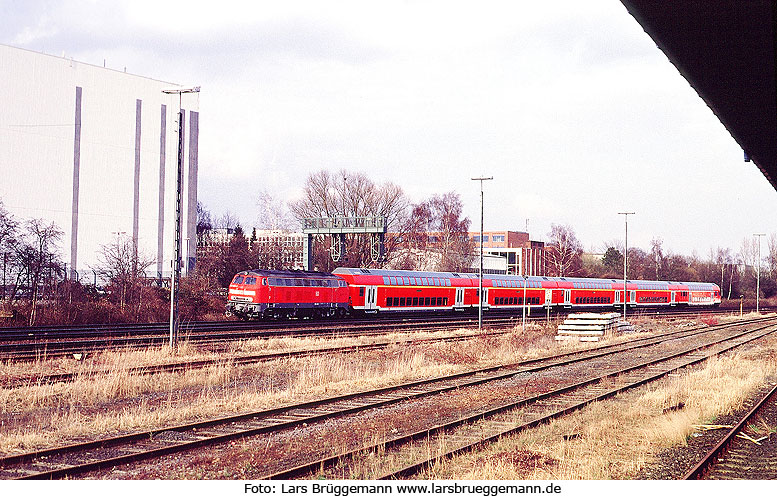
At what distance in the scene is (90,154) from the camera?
60.6 m

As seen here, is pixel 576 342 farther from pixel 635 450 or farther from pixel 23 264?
pixel 23 264

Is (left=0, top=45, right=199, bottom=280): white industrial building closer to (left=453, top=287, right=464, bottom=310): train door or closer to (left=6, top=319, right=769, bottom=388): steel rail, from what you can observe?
(left=453, top=287, right=464, bottom=310): train door

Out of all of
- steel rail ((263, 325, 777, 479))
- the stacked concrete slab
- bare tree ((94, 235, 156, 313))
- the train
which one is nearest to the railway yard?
steel rail ((263, 325, 777, 479))

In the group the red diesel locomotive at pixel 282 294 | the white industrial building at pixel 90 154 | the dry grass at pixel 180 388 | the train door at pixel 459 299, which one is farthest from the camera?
the white industrial building at pixel 90 154

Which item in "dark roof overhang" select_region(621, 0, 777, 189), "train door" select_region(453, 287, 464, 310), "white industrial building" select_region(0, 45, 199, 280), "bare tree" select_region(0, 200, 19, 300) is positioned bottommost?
"train door" select_region(453, 287, 464, 310)

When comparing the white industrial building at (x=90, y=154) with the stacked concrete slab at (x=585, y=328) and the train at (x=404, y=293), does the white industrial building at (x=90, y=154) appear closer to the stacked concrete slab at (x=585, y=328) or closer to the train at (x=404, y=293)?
the train at (x=404, y=293)

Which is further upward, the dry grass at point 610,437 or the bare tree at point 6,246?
the bare tree at point 6,246

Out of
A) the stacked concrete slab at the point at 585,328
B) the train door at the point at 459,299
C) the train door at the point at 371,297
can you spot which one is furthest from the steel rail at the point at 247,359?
the train door at the point at 459,299

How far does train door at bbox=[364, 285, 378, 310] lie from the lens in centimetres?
4425

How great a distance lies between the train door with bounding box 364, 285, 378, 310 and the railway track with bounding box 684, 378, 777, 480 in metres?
30.4

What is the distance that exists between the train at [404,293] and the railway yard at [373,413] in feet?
37.3

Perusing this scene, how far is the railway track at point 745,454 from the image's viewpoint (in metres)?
10.2

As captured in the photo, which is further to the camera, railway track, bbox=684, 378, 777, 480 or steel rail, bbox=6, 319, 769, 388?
steel rail, bbox=6, 319, 769, 388

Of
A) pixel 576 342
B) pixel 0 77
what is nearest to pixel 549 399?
pixel 576 342
